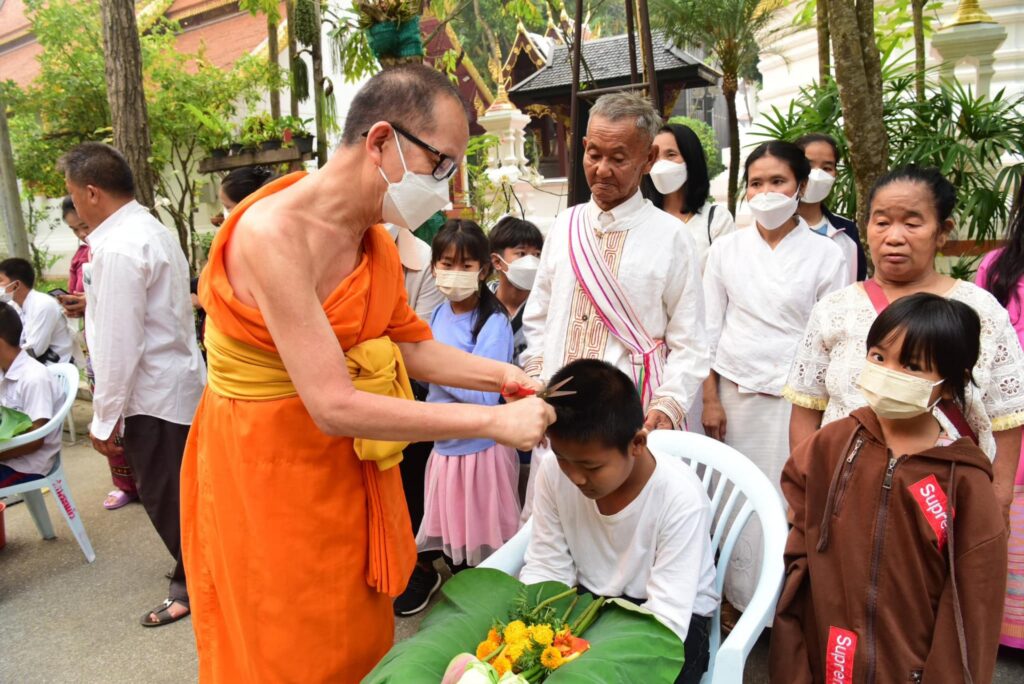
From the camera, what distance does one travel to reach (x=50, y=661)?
123 inches

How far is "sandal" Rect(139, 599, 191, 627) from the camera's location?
3.30 meters

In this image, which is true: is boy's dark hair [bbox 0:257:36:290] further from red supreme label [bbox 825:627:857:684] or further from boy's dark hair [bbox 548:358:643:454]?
red supreme label [bbox 825:627:857:684]

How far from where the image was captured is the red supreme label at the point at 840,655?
1924 millimetres

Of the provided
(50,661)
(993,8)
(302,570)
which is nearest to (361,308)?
(302,570)

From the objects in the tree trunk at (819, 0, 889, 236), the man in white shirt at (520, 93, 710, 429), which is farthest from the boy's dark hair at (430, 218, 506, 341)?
the tree trunk at (819, 0, 889, 236)

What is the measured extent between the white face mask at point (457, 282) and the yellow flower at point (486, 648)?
1739mm

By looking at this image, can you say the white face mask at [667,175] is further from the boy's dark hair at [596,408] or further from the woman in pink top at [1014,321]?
the boy's dark hair at [596,408]

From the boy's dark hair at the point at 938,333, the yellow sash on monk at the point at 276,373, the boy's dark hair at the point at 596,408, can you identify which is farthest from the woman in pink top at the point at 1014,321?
the yellow sash on monk at the point at 276,373

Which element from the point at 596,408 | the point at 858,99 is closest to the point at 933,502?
the point at 596,408

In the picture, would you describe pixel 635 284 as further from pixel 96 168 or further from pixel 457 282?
pixel 96 168

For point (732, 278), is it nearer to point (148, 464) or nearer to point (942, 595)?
point (942, 595)

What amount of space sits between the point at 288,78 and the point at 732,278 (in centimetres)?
910

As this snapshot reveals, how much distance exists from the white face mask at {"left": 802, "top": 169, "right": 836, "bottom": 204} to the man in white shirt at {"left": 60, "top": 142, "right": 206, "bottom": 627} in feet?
9.23

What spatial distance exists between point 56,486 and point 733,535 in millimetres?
3451
